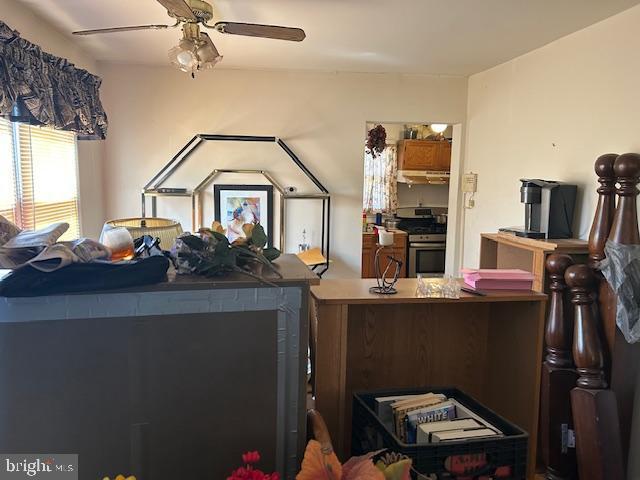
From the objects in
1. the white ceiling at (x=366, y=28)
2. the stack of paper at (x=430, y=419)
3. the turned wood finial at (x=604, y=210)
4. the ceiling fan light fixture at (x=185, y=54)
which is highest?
the white ceiling at (x=366, y=28)

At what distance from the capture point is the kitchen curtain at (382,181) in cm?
648

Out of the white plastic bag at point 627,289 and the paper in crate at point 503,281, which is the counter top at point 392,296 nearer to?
the paper in crate at point 503,281

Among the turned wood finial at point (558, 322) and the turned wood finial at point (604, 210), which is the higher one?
the turned wood finial at point (604, 210)

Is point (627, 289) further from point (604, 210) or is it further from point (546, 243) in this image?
point (546, 243)

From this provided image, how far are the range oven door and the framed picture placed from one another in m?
2.43

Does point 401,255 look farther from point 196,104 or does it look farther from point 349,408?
point 349,408

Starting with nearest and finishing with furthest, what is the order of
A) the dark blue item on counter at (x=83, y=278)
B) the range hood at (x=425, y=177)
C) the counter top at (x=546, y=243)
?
the dark blue item on counter at (x=83, y=278) < the counter top at (x=546, y=243) < the range hood at (x=425, y=177)

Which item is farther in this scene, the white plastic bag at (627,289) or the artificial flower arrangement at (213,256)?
the white plastic bag at (627,289)

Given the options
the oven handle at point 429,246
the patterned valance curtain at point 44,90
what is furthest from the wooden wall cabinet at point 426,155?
the patterned valance curtain at point 44,90

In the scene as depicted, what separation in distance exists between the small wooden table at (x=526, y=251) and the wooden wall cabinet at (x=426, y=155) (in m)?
3.38

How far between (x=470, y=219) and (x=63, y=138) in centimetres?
326

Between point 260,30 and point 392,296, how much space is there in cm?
146

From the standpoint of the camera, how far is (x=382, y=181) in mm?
6520

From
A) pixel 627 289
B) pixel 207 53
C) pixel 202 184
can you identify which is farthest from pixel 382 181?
pixel 627 289
